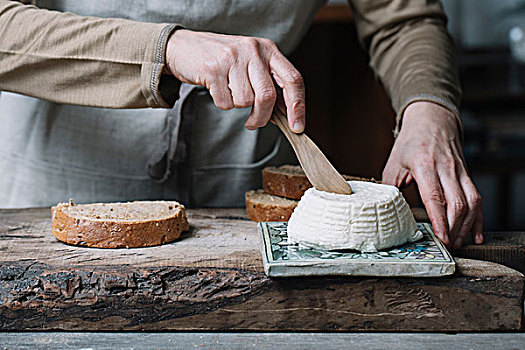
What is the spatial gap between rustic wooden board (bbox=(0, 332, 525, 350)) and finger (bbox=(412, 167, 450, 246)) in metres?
0.22

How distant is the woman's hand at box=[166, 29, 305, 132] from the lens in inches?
41.6

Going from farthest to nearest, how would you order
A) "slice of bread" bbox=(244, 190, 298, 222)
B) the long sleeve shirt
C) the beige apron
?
the beige apron < "slice of bread" bbox=(244, 190, 298, 222) < the long sleeve shirt

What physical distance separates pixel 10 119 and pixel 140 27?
69 centimetres

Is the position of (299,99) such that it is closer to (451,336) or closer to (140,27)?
(140,27)

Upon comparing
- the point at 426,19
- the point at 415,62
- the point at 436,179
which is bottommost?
the point at 436,179

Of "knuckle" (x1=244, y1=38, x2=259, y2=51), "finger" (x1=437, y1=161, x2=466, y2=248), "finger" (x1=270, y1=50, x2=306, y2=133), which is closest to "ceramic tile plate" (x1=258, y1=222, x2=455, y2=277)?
"finger" (x1=437, y1=161, x2=466, y2=248)

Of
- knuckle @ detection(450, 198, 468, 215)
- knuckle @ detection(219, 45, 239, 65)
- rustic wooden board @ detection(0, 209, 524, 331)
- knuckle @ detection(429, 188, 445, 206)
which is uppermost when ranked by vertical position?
knuckle @ detection(219, 45, 239, 65)

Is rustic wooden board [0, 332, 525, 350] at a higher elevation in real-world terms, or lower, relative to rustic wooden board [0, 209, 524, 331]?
lower

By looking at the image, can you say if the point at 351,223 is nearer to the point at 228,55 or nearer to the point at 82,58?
the point at 228,55

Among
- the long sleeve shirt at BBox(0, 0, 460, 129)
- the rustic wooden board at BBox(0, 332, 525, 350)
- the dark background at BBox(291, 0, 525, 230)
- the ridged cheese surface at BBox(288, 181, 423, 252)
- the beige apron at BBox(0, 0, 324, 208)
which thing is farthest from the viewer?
the dark background at BBox(291, 0, 525, 230)

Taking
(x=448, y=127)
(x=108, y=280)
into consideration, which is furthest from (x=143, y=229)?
(x=448, y=127)

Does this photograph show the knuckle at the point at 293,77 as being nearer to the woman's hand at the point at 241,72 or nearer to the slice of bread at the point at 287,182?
the woman's hand at the point at 241,72

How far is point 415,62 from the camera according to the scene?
1.43 m

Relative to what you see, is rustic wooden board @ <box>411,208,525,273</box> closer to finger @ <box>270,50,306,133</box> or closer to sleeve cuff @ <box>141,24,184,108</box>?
finger @ <box>270,50,306,133</box>
